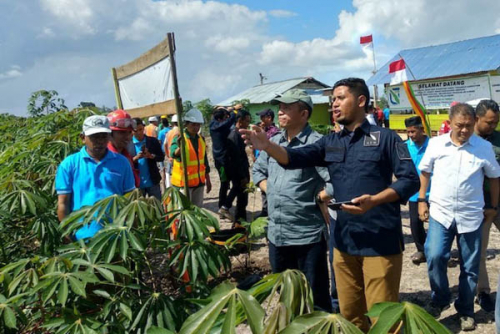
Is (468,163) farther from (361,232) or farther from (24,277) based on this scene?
(24,277)

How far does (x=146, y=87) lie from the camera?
3396 mm

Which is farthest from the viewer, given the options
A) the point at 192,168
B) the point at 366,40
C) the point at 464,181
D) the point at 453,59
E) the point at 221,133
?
the point at 366,40

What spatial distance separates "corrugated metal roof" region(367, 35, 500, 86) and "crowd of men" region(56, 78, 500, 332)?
9.71 metres

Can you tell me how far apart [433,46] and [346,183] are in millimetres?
15374

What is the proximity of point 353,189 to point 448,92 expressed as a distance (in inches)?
473

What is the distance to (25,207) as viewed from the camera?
2.52 metres

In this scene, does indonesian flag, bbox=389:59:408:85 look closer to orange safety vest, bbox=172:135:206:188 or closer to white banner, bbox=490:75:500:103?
orange safety vest, bbox=172:135:206:188

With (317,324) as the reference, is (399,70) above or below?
above

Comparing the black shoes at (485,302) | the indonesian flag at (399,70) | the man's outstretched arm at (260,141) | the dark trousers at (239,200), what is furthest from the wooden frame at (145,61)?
the indonesian flag at (399,70)

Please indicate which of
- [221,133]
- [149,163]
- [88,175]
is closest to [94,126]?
[88,175]

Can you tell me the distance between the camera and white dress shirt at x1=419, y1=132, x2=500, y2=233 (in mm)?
2959

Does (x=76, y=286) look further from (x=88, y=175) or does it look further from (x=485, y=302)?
(x=485, y=302)

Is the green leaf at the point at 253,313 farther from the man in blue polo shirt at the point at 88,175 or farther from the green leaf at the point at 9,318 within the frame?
the man in blue polo shirt at the point at 88,175

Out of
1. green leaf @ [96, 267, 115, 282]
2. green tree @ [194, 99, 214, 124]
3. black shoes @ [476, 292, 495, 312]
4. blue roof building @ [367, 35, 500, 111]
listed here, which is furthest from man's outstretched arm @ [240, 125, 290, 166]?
green tree @ [194, 99, 214, 124]
